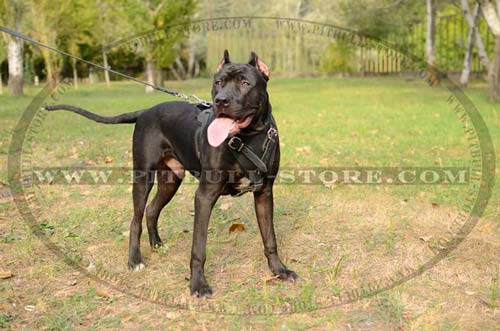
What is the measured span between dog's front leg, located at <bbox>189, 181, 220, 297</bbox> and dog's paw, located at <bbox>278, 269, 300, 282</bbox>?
586 millimetres

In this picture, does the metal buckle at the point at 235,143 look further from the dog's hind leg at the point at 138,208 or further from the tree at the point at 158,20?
the tree at the point at 158,20

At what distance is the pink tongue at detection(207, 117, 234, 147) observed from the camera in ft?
12.1

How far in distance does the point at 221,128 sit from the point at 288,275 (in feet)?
4.19

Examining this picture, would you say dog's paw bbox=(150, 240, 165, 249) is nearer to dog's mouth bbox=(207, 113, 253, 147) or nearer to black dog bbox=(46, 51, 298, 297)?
black dog bbox=(46, 51, 298, 297)

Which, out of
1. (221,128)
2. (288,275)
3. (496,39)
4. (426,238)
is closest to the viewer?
(221,128)

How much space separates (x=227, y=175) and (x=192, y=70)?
53.8m

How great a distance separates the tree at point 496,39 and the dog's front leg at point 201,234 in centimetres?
1449

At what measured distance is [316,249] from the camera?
4.90 metres

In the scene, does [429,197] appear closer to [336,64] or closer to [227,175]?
[227,175]

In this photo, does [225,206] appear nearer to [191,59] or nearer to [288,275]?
[288,275]

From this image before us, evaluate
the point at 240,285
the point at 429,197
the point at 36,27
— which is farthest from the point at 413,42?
the point at 240,285

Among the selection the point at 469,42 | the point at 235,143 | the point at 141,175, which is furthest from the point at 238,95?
the point at 469,42

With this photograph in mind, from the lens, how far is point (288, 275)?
166 inches

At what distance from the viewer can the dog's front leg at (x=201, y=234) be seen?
12.9 ft
